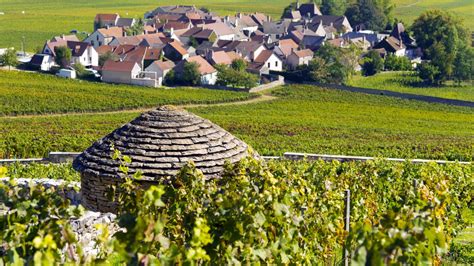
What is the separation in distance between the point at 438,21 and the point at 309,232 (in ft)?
284

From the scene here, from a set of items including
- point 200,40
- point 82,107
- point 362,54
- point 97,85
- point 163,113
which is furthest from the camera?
point 200,40

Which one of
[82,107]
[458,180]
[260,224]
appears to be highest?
[260,224]

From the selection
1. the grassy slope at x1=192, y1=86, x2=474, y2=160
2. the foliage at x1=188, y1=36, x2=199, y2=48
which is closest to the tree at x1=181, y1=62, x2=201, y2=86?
the grassy slope at x1=192, y1=86, x2=474, y2=160

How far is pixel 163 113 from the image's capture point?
48.4 feet

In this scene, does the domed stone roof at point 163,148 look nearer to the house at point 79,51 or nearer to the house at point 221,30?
the house at point 79,51

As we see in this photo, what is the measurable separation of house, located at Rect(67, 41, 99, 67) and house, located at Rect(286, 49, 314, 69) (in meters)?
21.0

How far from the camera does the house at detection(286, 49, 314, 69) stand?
86.6 metres

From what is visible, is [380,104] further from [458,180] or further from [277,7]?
[277,7]

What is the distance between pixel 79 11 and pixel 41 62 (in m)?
74.4

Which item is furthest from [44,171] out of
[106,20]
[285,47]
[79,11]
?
[79,11]

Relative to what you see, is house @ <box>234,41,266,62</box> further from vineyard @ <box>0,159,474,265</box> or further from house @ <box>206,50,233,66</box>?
vineyard @ <box>0,159,474,265</box>

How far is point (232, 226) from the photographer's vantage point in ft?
30.2

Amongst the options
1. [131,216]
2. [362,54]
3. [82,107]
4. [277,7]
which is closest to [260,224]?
[131,216]

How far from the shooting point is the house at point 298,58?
284ft
